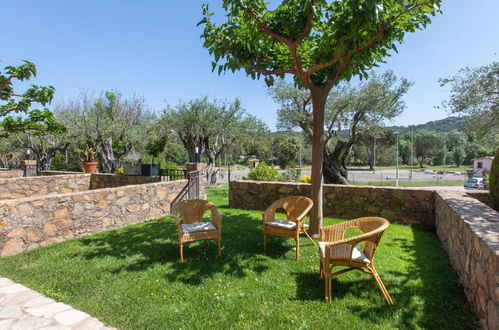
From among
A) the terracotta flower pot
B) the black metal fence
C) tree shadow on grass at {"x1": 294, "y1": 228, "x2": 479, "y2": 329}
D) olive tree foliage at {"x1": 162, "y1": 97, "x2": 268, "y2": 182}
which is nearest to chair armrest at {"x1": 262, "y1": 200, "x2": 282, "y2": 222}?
tree shadow on grass at {"x1": 294, "y1": 228, "x2": 479, "y2": 329}

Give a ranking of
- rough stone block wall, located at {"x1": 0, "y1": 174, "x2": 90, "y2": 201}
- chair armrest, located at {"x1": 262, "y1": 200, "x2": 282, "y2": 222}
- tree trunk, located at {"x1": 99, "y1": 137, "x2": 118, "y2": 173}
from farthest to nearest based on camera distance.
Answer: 1. tree trunk, located at {"x1": 99, "y1": 137, "x2": 118, "y2": 173}
2. rough stone block wall, located at {"x1": 0, "y1": 174, "x2": 90, "y2": 201}
3. chair armrest, located at {"x1": 262, "y1": 200, "x2": 282, "y2": 222}

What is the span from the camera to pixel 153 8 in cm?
782

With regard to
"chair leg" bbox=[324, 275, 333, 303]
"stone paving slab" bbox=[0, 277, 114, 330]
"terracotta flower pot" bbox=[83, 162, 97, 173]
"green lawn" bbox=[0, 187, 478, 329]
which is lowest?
"stone paving slab" bbox=[0, 277, 114, 330]

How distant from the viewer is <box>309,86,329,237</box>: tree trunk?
182 inches

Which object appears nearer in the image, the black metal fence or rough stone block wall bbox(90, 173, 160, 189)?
the black metal fence

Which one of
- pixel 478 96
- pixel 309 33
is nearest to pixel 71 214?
pixel 309 33

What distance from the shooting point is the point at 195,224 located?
405cm

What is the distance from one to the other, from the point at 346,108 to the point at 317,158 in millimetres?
8470

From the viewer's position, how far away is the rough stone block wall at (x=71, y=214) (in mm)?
4117

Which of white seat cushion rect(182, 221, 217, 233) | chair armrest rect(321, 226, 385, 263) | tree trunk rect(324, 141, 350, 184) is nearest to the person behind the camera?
chair armrest rect(321, 226, 385, 263)

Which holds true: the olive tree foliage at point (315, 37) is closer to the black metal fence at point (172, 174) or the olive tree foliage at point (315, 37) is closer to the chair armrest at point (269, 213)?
the chair armrest at point (269, 213)

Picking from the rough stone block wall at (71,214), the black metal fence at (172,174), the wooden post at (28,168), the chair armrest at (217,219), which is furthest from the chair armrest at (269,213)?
the wooden post at (28,168)

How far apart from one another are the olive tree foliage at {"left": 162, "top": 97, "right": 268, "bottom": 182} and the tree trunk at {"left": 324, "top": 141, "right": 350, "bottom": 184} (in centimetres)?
553

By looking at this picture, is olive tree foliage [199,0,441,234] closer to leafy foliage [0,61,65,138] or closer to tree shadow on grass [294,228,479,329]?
tree shadow on grass [294,228,479,329]
